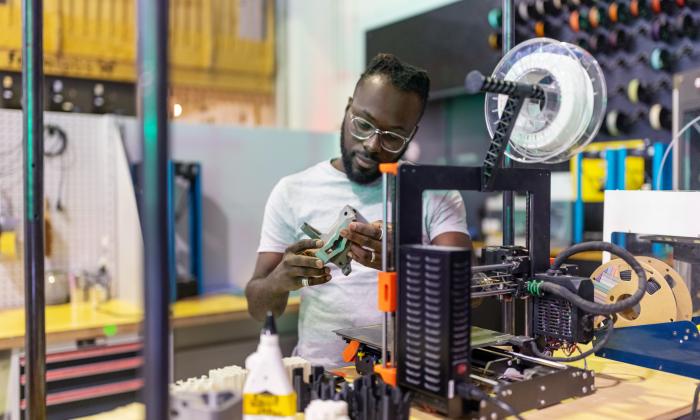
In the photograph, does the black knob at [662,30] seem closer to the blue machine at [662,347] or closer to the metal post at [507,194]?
the metal post at [507,194]

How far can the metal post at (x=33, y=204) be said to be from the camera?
122 cm

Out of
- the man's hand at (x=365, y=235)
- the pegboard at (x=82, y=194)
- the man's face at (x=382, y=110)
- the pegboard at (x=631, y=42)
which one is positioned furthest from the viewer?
the pegboard at (x=631, y=42)

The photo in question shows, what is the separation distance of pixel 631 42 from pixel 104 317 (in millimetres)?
3094

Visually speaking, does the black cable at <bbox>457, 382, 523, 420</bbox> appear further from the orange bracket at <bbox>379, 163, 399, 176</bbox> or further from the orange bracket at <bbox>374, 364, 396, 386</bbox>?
the orange bracket at <bbox>379, 163, 399, 176</bbox>

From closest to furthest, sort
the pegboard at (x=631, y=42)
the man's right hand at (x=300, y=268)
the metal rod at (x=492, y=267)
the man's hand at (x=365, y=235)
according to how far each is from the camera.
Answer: the metal rod at (x=492, y=267) → the man's hand at (x=365, y=235) → the man's right hand at (x=300, y=268) → the pegboard at (x=631, y=42)

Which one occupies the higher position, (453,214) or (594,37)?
(594,37)

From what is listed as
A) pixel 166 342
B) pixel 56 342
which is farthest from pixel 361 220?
pixel 56 342

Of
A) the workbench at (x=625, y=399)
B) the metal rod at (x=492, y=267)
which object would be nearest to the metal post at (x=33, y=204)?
the workbench at (x=625, y=399)

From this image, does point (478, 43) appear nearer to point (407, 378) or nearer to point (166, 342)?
point (407, 378)

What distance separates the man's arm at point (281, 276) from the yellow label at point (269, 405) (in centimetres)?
51

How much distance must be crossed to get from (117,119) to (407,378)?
221cm

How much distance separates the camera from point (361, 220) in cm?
130

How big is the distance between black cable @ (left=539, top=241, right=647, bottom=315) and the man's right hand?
49 cm

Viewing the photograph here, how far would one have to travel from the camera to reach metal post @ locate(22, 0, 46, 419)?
47.9 inches
